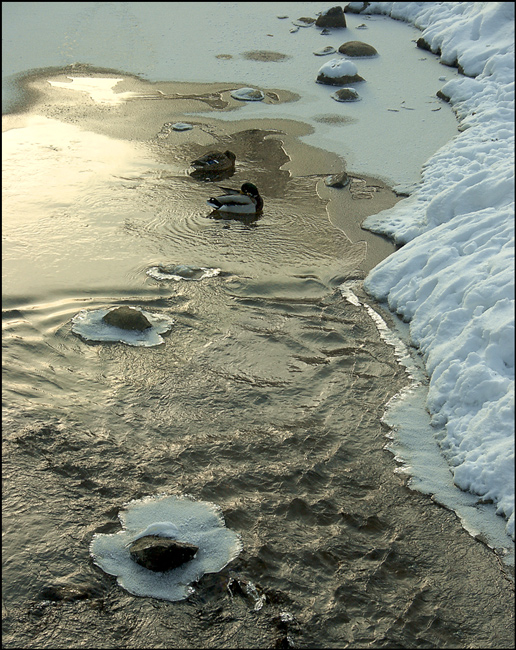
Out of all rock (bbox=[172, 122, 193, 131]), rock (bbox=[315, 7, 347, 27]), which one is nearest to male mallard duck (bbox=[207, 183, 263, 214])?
rock (bbox=[172, 122, 193, 131])

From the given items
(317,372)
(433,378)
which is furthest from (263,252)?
(433,378)

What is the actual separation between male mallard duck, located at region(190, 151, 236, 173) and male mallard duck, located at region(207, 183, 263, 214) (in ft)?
3.13

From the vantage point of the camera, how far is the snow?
454 centimetres

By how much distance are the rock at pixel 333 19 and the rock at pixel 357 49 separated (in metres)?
1.61

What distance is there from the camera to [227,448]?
181 inches

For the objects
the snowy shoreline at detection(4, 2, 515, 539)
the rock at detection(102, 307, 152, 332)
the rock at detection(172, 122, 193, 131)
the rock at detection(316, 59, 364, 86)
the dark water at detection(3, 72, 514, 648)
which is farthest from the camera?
the rock at detection(316, 59, 364, 86)

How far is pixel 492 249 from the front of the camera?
587 cm

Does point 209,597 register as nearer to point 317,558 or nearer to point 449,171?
point 317,558

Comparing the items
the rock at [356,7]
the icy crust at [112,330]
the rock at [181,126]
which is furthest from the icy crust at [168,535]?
the rock at [356,7]

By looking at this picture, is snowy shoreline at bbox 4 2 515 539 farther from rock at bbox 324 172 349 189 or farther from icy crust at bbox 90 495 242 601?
icy crust at bbox 90 495 242 601

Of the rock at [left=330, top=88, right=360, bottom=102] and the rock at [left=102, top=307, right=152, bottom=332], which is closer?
the rock at [left=102, top=307, right=152, bottom=332]

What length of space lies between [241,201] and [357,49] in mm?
6968

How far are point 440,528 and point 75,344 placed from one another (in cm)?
313

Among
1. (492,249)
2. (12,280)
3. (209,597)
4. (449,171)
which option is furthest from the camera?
(449,171)
